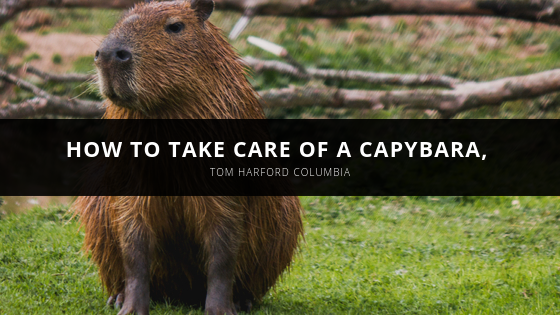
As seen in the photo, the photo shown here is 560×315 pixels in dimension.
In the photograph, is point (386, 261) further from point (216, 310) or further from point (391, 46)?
point (391, 46)

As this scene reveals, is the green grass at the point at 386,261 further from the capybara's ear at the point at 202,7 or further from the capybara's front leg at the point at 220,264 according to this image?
the capybara's ear at the point at 202,7

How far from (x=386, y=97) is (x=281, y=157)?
143 centimetres

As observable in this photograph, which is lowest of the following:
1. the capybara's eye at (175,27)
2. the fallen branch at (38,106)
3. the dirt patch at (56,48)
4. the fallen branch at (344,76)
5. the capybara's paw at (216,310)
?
the capybara's paw at (216,310)

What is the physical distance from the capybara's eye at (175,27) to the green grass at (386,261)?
148 cm

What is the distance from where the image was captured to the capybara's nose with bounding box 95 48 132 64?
297 cm

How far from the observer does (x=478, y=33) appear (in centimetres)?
1029

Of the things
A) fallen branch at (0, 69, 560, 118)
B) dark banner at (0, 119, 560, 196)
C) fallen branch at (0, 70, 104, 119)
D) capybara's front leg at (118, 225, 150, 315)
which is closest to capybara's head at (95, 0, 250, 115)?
dark banner at (0, 119, 560, 196)

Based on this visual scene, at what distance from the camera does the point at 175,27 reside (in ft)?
10.5

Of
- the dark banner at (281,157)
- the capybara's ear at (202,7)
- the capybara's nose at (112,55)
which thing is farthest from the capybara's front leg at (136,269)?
the capybara's ear at (202,7)

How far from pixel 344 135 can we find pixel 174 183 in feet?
18.5

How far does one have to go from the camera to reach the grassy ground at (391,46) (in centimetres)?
916

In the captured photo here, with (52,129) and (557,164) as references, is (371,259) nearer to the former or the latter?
(557,164)

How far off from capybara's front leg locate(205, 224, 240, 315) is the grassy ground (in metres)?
5.41

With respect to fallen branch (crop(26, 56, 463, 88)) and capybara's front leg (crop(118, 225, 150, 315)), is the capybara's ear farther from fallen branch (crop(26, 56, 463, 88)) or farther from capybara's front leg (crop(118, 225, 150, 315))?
fallen branch (crop(26, 56, 463, 88))
